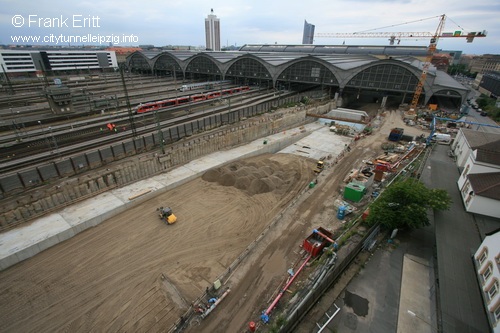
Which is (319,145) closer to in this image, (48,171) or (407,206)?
(407,206)

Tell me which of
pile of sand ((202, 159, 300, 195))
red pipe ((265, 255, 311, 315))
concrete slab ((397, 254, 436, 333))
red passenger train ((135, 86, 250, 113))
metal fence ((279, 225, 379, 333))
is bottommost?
red pipe ((265, 255, 311, 315))

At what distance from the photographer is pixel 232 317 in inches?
557

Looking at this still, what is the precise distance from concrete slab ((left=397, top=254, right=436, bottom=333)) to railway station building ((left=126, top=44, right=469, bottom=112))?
5228cm

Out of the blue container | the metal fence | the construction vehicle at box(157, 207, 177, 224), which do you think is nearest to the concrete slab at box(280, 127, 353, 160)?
the blue container

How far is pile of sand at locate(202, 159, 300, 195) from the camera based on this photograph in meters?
26.6

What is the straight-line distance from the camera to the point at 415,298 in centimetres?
1405

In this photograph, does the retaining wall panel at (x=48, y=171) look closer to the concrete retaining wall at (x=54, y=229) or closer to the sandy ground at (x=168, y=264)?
the concrete retaining wall at (x=54, y=229)

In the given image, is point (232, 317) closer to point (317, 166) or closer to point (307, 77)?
point (317, 166)

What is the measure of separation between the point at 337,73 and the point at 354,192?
153 ft

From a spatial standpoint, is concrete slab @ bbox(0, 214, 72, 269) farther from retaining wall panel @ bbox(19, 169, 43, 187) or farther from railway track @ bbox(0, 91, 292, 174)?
railway track @ bbox(0, 91, 292, 174)

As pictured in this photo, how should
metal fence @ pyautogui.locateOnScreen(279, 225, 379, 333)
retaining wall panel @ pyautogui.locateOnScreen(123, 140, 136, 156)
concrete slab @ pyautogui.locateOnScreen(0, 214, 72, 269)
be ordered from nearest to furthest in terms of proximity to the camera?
metal fence @ pyautogui.locateOnScreen(279, 225, 379, 333)
concrete slab @ pyautogui.locateOnScreen(0, 214, 72, 269)
retaining wall panel @ pyautogui.locateOnScreen(123, 140, 136, 156)

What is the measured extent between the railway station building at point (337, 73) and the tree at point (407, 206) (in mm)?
48104

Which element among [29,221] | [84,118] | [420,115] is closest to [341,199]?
[29,221]

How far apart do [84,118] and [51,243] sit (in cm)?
3463
